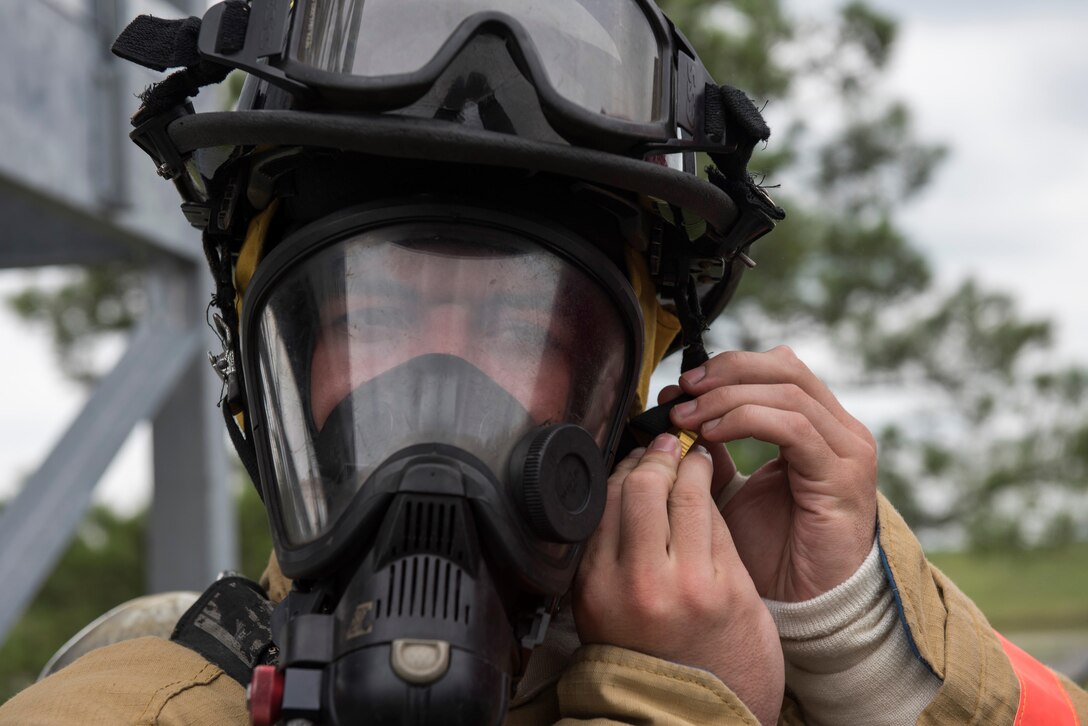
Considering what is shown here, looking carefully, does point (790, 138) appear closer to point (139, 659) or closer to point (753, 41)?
point (753, 41)

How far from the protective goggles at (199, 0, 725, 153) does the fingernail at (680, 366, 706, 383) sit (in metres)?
0.35

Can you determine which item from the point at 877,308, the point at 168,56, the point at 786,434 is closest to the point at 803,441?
the point at 786,434

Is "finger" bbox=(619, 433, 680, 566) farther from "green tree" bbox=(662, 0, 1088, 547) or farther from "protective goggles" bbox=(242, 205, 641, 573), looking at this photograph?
"green tree" bbox=(662, 0, 1088, 547)

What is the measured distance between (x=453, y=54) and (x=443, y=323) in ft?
1.02

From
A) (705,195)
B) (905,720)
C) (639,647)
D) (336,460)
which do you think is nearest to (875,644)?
(905,720)

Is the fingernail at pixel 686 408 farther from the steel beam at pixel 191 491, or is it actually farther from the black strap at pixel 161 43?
the steel beam at pixel 191 491

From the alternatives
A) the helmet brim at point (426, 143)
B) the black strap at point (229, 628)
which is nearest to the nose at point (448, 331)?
the helmet brim at point (426, 143)

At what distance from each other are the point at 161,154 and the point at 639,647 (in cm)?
90

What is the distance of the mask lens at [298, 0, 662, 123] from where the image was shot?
1414 millimetres

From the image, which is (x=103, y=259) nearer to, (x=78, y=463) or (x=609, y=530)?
(x=78, y=463)

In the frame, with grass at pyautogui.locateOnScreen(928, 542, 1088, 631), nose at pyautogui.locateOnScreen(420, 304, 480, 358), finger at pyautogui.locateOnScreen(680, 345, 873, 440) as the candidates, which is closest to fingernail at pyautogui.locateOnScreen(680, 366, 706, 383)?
finger at pyautogui.locateOnScreen(680, 345, 873, 440)

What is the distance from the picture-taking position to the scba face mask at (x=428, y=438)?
122cm

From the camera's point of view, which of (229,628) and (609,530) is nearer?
(609,530)

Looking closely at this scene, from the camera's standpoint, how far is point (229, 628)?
1.63 meters
